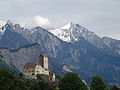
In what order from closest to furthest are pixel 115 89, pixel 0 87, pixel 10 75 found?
pixel 0 87
pixel 10 75
pixel 115 89

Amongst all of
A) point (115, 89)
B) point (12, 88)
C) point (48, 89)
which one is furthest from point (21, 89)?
point (115, 89)

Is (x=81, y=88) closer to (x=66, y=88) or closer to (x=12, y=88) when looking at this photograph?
(x=66, y=88)

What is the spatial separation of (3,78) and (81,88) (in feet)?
172

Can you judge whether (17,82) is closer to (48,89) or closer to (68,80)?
(48,89)

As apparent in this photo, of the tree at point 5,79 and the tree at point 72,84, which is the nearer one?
the tree at point 5,79

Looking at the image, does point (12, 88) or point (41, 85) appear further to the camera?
point (41, 85)

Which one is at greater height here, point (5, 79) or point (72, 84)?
point (5, 79)

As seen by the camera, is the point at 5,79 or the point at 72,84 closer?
the point at 5,79

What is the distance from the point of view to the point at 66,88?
195750 mm

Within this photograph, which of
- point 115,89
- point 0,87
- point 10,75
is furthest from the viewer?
point 115,89

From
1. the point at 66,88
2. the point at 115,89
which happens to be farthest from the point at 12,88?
the point at 115,89

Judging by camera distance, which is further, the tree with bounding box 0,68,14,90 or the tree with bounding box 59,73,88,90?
the tree with bounding box 59,73,88,90

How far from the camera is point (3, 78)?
159750mm

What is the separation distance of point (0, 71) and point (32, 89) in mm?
17655
